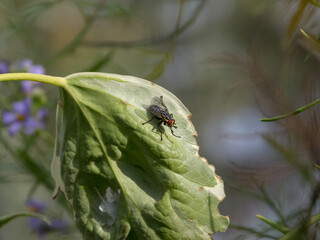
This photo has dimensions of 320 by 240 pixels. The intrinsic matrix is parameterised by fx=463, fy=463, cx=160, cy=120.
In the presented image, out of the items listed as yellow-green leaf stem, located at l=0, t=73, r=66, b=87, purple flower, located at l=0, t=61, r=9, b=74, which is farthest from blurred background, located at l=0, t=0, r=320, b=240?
yellow-green leaf stem, located at l=0, t=73, r=66, b=87

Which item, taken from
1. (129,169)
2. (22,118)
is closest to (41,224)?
(22,118)

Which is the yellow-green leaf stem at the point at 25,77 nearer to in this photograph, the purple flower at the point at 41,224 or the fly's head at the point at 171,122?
the fly's head at the point at 171,122

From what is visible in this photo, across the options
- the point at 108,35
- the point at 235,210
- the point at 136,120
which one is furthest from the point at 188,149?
the point at 108,35

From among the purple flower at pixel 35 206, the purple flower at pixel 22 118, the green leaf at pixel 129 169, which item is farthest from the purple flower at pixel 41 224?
the green leaf at pixel 129 169

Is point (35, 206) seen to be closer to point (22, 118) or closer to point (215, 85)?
point (22, 118)

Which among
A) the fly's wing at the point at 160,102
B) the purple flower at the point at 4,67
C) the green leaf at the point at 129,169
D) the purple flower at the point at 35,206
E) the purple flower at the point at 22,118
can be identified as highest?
the fly's wing at the point at 160,102

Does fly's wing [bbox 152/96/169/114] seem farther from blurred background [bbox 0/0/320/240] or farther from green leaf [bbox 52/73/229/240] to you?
blurred background [bbox 0/0/320/240]
